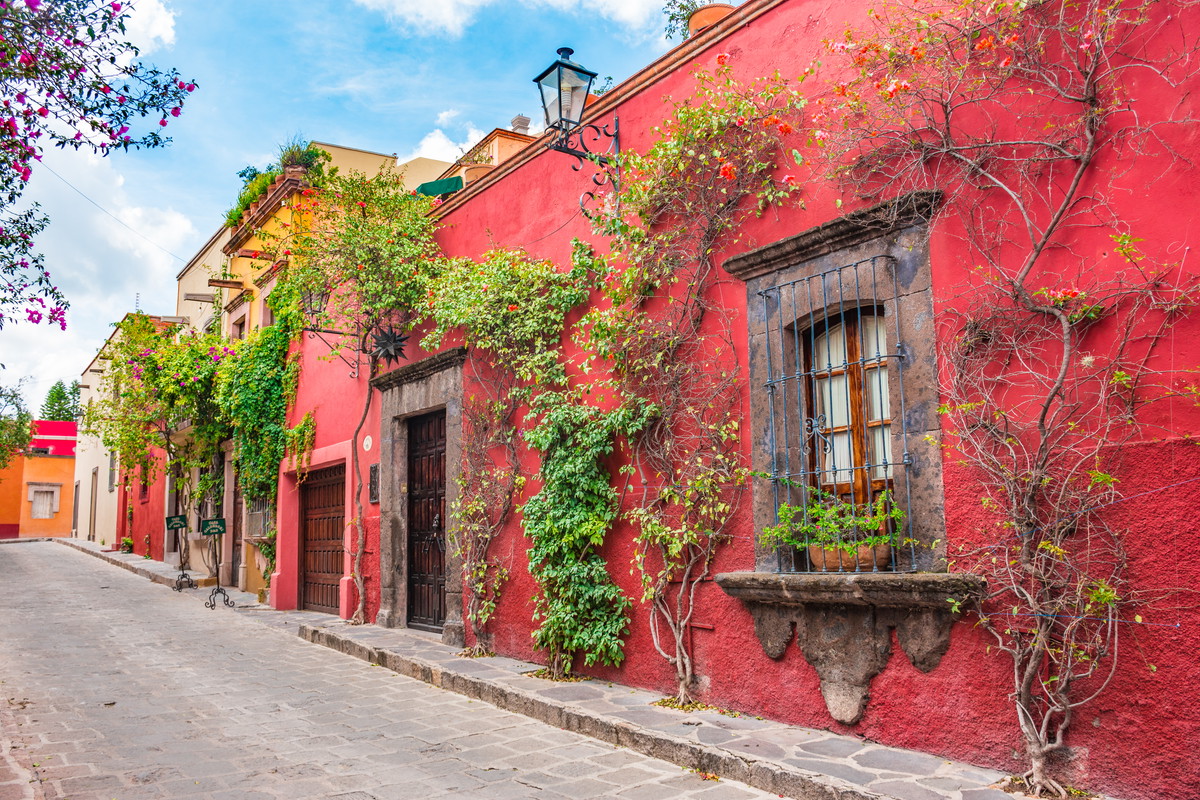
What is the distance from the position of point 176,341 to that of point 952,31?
17721 millimetres

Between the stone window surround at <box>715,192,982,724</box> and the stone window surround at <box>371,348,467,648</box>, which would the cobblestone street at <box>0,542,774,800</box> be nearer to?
the stone window surround at <box>715,192,982,724</box>

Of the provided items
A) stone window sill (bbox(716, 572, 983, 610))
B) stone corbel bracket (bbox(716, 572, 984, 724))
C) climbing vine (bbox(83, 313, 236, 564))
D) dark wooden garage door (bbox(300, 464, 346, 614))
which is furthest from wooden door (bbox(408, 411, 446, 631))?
climbing vine (bbox(83, 313, 236, 564))

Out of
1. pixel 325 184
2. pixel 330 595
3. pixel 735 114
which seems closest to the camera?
pixel 735 114

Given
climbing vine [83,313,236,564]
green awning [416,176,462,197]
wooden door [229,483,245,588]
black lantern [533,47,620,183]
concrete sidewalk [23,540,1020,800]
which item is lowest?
concrete sidewalk [23,540,1020,800]

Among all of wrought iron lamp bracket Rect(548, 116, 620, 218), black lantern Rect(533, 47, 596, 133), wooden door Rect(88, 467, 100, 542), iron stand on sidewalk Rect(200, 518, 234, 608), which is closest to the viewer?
black lantern Rect(533, 47, 596, 133)

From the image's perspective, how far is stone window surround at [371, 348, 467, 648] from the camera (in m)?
9.14

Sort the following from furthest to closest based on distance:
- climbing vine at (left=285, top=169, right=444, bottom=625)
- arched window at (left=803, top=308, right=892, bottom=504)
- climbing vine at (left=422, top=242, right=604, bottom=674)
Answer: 1. climbing vine at (left=285, top=169, right=444, bottom=625)
2. climbing vine at (left=422, top=242, right=604, bottom=674)
3. arched window at (left=803, top=308, right=892, bottom=504)

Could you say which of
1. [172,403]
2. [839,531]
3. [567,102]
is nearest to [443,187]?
[567,102]

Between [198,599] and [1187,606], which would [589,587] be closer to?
[1187,606]

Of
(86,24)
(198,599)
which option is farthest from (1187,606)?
(198,599)

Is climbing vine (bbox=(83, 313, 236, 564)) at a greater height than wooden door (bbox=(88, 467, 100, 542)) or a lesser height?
greater

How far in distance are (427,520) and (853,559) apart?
601 centimetres

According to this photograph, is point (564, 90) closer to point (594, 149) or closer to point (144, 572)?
point (594, 149)

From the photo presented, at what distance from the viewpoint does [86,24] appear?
472cm
